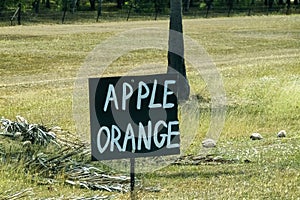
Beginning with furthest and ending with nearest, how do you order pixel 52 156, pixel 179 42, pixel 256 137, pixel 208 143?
pixel 179 42, pixel 256 137, pixel 208 143, pixel 52 156

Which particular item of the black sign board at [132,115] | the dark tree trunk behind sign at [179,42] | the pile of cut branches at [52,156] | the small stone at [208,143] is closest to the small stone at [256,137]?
the small stone at [208,143]

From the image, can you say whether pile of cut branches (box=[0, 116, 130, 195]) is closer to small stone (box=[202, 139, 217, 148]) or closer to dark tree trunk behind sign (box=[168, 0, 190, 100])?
small stone (box=[202, 139, 217, 148])

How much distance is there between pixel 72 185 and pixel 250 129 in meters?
4.81

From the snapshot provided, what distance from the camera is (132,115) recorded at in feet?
18.9

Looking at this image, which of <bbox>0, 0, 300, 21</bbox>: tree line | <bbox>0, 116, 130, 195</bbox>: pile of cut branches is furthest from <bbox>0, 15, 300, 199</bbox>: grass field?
<bbox>0, 0, 300, 21</bbox>: tree line

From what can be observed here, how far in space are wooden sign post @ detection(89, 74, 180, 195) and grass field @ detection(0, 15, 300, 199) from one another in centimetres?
89

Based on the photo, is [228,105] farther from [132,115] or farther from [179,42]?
[132,115]

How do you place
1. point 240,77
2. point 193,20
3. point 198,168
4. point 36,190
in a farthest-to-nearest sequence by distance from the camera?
point 193,20 → point 240,77 → point 198,168 → point 36,190

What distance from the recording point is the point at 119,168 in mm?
7551

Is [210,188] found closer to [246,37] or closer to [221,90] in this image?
[221,90]

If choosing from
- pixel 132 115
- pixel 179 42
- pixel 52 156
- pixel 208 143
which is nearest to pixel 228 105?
pixel 179 42

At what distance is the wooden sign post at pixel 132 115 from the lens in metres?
5.66

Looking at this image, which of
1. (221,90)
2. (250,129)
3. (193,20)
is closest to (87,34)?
(193,20)

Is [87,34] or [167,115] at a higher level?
[167,115]
